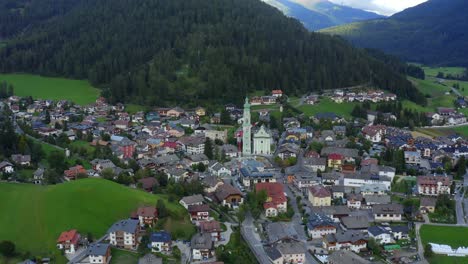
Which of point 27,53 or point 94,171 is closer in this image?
point 94,171

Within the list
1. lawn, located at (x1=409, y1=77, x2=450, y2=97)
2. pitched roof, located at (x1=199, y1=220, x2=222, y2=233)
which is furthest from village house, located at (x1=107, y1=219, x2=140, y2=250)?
lawn, located at (x1=409, y1=77, x2=450, y2=97)

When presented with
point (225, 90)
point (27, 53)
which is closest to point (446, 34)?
point (225, 90)

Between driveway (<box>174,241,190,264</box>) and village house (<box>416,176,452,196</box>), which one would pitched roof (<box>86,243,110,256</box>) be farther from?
village house (<box>416,176,452,196</box>)

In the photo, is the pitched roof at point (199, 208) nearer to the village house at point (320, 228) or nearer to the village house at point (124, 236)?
the village house at point (124, 236)

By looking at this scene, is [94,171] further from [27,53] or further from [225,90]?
[27,53]

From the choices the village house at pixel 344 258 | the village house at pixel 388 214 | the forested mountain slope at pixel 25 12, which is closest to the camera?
the village house at pixel 344 258

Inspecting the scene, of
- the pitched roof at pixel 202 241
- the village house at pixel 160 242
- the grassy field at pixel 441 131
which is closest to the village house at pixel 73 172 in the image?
the village house at pixel 160 242
